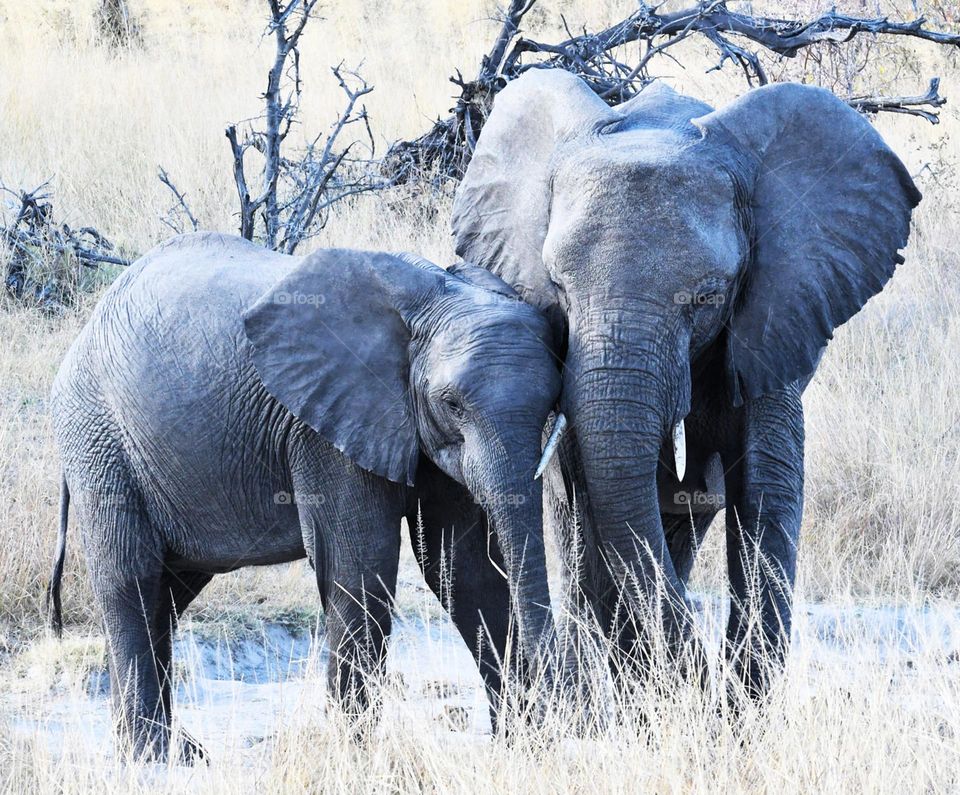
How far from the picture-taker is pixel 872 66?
14.2 meters

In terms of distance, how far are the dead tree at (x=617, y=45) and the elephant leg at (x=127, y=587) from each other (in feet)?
15.0

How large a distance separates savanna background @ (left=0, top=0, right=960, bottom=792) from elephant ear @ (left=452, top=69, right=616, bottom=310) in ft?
4.37

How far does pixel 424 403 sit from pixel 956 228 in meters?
6.48

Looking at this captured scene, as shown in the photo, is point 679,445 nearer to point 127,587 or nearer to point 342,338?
point 342,338

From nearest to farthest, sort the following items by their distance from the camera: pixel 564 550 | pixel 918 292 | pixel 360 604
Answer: pixel 360 604
pixel 564 550
pixel 918 292

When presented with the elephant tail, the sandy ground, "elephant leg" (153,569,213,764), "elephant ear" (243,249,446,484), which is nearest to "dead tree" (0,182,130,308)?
the sandy ground

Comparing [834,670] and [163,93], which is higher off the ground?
[163,93]

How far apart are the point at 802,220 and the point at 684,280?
2.25 ft

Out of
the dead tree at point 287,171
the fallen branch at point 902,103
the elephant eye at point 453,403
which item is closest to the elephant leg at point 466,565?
the elephant eye at point 453,403

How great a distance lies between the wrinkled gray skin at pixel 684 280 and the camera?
4.30 meters

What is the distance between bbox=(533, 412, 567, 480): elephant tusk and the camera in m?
4.18

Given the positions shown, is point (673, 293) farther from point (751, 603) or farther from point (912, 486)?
point (912, 486)

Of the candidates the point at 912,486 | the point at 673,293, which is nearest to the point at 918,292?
the point at 912,486

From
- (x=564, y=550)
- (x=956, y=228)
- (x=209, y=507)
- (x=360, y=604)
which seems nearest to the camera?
(x=360, y=604)
